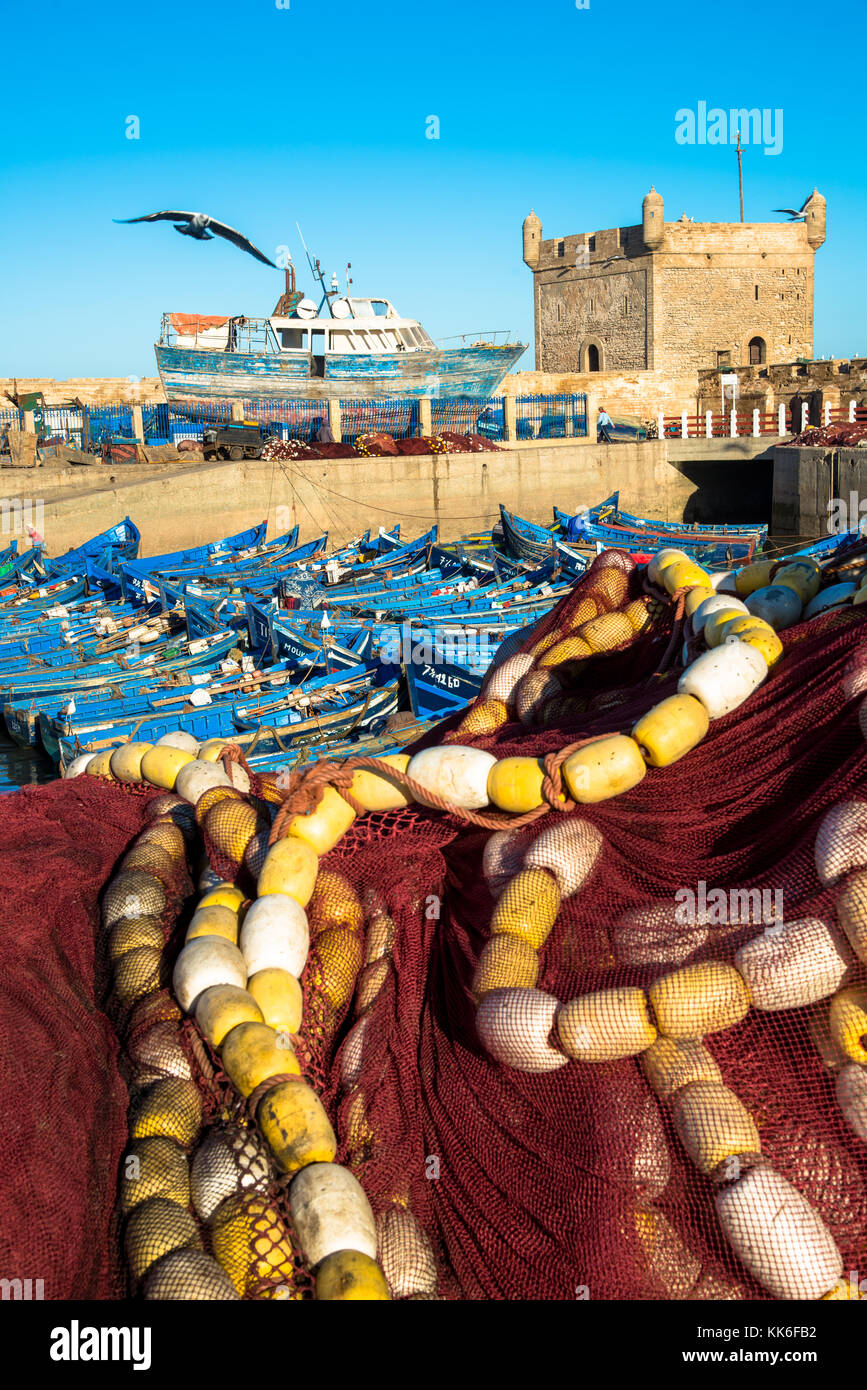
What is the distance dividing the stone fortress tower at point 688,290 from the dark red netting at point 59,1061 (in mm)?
33951

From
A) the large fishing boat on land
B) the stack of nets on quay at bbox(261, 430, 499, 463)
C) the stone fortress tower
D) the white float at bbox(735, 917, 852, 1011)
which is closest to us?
the white float at bbox(735, 917, 852, 1011)

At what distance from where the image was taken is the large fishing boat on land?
26844 mm

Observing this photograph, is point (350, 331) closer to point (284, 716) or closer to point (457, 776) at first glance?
point (284, 716)

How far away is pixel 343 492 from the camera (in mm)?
22969

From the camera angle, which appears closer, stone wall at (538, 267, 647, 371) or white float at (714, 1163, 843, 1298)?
white float at (714, 1163, 843, 1298)

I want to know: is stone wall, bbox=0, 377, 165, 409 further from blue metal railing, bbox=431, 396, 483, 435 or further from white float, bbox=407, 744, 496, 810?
white float, bbox=407, 744, 496, 810

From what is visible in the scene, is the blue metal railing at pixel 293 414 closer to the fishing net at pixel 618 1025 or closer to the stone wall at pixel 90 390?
the stone wall at pixel 90 390

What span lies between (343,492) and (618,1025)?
20848 millimetres

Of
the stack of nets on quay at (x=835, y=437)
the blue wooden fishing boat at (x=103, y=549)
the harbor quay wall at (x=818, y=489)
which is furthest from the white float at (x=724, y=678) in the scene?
the stack of nets on quay at (x=835, y=437)

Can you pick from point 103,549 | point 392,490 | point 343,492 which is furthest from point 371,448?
point 103,549

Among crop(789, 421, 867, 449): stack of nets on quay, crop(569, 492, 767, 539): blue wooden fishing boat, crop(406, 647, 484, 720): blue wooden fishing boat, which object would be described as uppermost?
crop(789, 421, 867, 449): stack of nets on quay

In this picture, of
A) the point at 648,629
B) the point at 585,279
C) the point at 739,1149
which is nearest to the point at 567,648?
the point at 648,629

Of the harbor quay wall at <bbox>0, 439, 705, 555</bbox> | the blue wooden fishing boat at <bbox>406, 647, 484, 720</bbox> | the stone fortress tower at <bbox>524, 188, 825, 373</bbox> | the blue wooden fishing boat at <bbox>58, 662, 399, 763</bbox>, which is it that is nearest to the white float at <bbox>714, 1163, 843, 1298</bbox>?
the blue wooden fishing boat at <bbox>406, 647, 484, 720</bbox>
